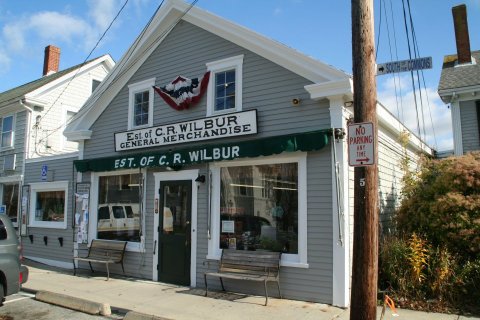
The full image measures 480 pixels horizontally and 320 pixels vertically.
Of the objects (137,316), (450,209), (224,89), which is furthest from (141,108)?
(450,209)

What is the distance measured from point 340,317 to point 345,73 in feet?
13.8

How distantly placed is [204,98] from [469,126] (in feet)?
31.4

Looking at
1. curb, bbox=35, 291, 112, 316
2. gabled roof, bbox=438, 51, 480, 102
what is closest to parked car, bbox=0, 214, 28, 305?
curb, bbox=35, 291, 112, 316

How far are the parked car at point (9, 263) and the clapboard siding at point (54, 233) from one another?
5297 millimetres

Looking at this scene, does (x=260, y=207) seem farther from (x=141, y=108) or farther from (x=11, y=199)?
(x=11, y=199)

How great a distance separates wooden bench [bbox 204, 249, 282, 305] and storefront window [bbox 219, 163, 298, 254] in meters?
0.33

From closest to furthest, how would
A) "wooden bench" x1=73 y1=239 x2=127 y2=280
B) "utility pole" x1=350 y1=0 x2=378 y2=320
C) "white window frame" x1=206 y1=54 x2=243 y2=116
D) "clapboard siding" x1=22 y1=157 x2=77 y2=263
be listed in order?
1. "utility pole" x1=350 y1=0 x2=378 y2=320
2. "white window frame" x1=206 y1=54 x2=243 y2=116
3. "wooden bench" x1=73 y1=239 x2=127 y2=280
4. "clapboard siding" x1=22 y1=157 x2=77 y2=263

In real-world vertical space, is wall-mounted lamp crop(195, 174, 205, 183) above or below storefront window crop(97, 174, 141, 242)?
above

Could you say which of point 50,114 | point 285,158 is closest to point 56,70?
point 50,114

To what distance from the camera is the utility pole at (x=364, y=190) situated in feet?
16.8

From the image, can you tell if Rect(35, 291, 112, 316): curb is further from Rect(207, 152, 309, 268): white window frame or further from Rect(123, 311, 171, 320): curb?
Rect(207, 152, 309, 268): white window frame

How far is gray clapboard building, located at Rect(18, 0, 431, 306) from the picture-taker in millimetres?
7887

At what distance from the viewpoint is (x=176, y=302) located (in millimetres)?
7934

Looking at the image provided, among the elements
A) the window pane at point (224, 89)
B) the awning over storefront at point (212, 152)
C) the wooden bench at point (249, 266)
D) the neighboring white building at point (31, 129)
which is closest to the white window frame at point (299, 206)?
the wooden bench at point (249, 266)
